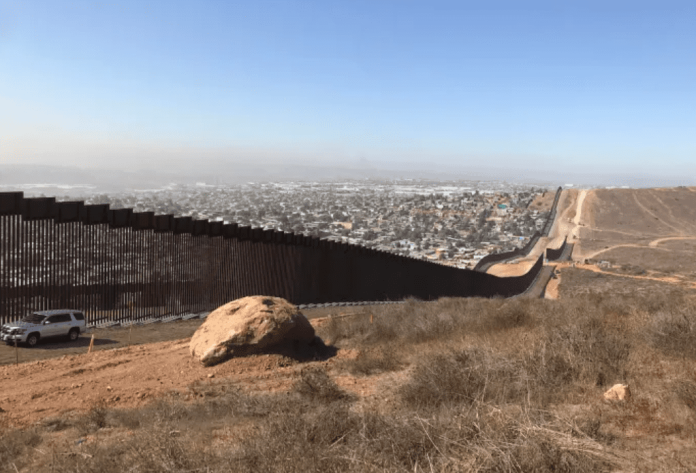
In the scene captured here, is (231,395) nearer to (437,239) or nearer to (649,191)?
(437,239)

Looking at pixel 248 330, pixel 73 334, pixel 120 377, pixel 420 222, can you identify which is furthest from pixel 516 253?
pixel 120 377

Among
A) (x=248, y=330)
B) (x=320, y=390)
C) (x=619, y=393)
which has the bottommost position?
(x=320, y=390)

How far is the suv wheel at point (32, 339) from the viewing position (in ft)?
36.6

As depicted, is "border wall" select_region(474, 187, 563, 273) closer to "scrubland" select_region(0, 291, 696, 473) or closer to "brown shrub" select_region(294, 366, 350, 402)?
"scrubland" select_region(0, 291, 696, 473)

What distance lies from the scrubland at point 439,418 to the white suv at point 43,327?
4902 millimetres

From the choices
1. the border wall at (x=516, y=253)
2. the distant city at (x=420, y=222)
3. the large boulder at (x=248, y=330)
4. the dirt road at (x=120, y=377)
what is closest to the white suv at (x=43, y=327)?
the dirt road at (x=120, y=377)

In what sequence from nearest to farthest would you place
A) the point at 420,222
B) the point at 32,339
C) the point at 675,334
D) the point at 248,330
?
1. the point at 675,334
2. the point at 248,330
3. the point at 32,339
4. the point at 420,222

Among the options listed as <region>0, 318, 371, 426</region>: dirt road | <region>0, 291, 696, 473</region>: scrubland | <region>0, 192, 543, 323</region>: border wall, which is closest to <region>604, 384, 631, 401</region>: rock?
<region>0, 291, 696, 473</region>: scrubland

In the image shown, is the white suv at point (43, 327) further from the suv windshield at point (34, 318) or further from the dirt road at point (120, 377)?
the dirt road at point (120, 377)

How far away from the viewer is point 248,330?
31.8ft

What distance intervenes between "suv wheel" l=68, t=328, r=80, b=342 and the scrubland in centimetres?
497

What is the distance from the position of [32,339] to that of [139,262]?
3536mm

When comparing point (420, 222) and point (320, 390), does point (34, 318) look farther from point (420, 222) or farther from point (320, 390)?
point (420, 222)

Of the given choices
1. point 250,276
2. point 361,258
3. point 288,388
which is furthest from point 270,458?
point 361,258
